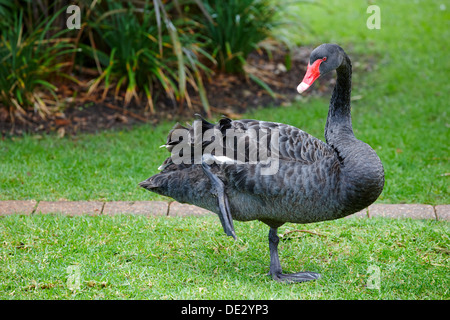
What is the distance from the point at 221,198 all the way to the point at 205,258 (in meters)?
0.74

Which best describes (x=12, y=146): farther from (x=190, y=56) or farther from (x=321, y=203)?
(x=321, y=203)

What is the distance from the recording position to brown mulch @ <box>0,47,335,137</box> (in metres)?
6.11

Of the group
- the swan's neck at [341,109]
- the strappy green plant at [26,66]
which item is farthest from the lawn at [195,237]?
the swan's neck at [341,109]

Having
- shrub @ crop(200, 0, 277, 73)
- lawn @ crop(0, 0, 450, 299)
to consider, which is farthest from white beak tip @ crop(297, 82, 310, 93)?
shrub @ crop(200, 0, 277, 73)

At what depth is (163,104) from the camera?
22.0 feet

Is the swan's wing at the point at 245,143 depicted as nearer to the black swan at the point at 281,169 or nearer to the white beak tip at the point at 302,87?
the black swan at the point at 281,169

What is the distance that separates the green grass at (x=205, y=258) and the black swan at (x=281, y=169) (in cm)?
28

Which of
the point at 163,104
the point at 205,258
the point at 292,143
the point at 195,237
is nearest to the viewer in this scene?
the point at 292,143

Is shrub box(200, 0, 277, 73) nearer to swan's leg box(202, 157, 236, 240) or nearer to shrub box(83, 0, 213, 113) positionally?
shrub box(83, 0, 213, 113)

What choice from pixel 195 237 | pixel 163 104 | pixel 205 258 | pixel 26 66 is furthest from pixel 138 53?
pixel 205 258

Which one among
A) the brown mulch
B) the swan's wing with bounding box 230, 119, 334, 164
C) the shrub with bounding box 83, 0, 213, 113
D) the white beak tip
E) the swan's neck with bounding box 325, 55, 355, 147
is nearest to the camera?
the white beak tip

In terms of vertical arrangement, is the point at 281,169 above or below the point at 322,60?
below

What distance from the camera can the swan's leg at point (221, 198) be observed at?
3.24 metres

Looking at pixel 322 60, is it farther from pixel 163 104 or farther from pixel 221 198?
pixel 163 104
